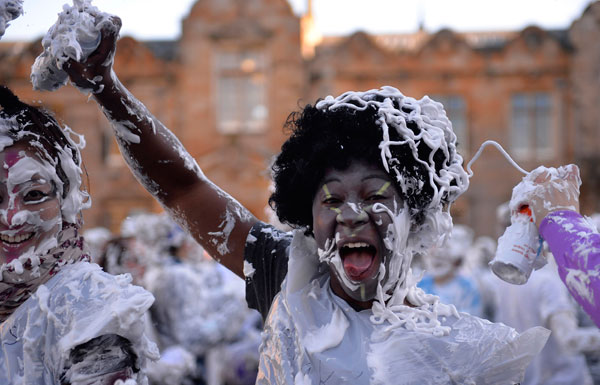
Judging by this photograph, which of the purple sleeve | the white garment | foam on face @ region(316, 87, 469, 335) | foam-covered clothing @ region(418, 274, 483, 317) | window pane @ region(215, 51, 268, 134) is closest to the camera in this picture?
the purple sleeve

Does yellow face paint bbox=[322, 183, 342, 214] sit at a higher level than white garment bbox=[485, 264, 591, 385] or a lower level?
higher

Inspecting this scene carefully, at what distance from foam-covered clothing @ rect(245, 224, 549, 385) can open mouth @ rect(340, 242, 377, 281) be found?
13cm

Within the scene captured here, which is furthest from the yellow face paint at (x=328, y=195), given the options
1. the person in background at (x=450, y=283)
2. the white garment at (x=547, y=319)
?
the person in background at (x=450, y=283)

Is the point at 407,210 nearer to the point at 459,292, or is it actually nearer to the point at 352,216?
the point at 352,216

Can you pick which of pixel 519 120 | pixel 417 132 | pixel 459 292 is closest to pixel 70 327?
pixel 417 132

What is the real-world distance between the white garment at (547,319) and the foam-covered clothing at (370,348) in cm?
346

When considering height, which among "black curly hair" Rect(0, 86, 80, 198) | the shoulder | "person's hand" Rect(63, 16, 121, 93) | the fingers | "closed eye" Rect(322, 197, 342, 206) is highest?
"person's hand" Rect(63, 16, 121, 93)

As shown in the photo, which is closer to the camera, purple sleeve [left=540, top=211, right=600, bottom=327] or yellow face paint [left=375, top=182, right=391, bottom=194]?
purple sleeve [left=540, top=211, right=600, bottom=327]

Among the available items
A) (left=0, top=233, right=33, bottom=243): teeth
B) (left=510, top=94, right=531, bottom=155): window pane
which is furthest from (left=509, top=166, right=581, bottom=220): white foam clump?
(left=510, top=94, right=531, bottom=155): window pane

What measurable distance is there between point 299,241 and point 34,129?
844 millimetres

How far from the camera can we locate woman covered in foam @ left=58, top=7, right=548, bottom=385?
2.13 meters

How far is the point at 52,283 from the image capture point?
7.13 feet

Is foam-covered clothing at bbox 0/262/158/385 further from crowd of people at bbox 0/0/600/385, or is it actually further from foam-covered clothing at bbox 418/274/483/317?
foam-covered clothing at bbox 418/274/483/317

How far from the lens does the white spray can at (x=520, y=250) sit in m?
2.17
